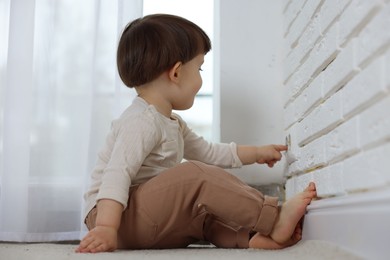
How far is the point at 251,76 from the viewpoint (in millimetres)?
1564

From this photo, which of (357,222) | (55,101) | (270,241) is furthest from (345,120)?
(55,101)

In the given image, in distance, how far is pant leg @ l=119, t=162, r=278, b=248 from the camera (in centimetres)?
106

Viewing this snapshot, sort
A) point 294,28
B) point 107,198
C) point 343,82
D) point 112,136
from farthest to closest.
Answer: point 294,28
point 112,136
point 107,198
point 343,82

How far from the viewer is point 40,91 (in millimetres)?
1473

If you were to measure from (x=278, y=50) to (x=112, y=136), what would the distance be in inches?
24.0

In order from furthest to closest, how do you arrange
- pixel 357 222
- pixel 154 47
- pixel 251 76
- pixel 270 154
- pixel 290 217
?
pixel 251 76, pixel 270 154, pixel 154 47, pixel 290 217, pixel 357 222

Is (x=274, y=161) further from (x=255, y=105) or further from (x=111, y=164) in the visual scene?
(x=111, y=164)

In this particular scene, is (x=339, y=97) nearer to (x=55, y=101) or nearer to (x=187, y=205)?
(x=187, y=205)

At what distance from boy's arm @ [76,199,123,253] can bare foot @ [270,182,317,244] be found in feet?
1.04

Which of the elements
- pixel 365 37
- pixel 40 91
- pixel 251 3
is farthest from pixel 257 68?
pixel 365 37

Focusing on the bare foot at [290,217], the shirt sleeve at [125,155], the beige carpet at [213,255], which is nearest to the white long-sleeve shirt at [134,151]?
the shirt sleeve at [125,155]

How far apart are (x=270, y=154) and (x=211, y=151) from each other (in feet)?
0.54

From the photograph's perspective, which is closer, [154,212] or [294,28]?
[154,212]

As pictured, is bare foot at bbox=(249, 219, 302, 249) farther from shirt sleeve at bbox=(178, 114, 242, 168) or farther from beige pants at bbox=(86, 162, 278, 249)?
shirt sleeve at bbox=(178, 114, 242, 168)
